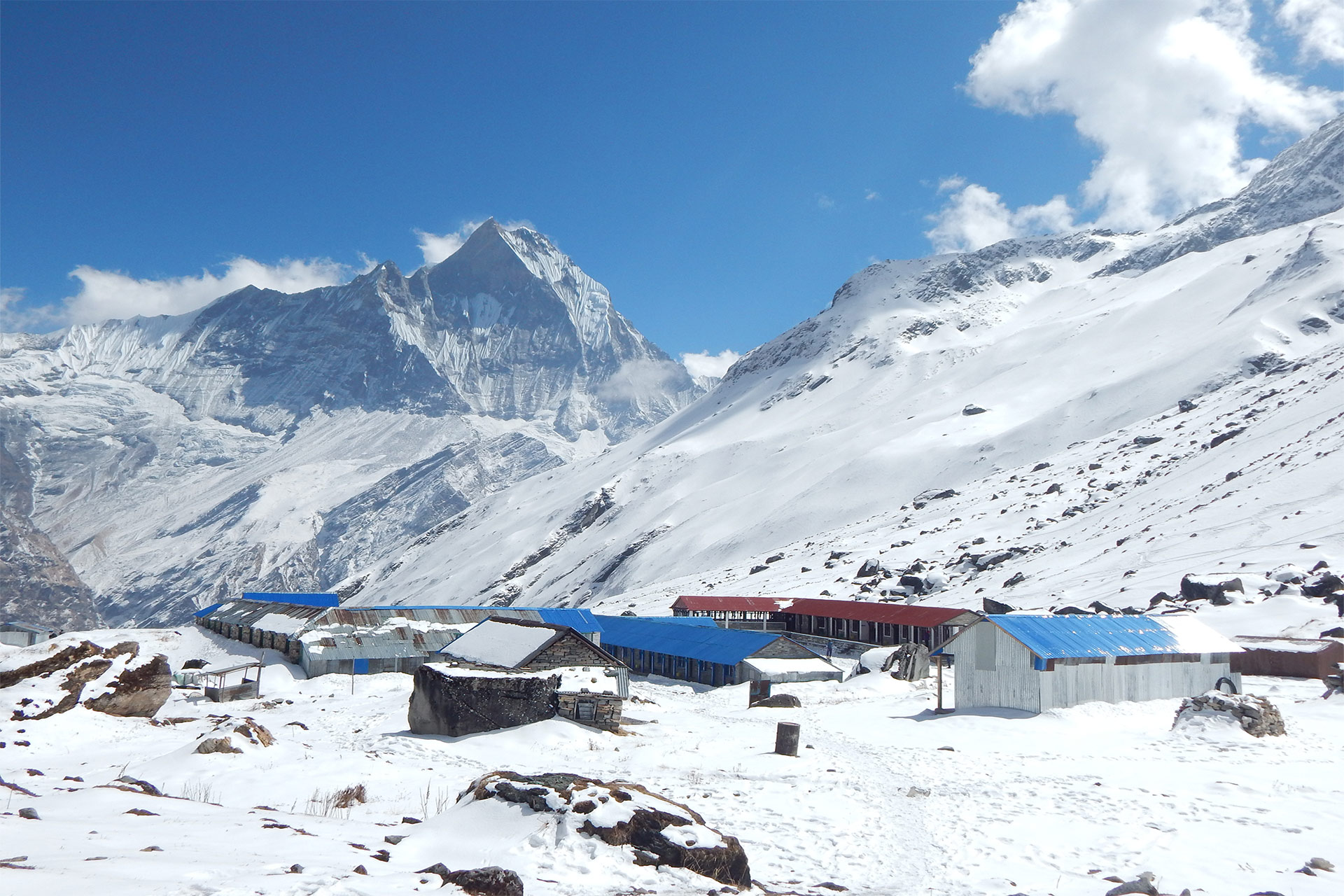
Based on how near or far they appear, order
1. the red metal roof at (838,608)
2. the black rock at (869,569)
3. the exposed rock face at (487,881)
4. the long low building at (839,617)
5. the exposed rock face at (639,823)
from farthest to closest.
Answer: the black rock at (869,569)
the red metal roof at (838,608)
the long low building at (839,617)
the exposed rock face at (639,823)
the exposed rock face at (487,881)

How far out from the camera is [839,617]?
5944 centimetres

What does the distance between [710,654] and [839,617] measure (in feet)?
48.1

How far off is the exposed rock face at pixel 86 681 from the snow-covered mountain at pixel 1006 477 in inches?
1905

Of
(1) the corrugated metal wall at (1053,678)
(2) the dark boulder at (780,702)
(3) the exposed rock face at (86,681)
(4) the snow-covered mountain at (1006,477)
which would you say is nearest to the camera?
(3) the exposed rock face at (86,681)

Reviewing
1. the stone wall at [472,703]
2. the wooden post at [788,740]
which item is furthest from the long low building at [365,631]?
the wooden post at [788,740]

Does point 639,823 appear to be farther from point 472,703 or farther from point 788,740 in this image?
point 472,703

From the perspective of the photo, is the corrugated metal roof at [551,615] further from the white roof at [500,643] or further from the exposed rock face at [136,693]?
the exposed rock face at [136,693]

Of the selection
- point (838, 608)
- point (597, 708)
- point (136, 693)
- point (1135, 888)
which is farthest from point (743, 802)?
point (838, 608)

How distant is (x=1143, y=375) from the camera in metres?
126

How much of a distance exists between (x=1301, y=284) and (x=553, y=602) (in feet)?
428

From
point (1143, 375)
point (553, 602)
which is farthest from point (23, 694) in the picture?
point (1143, 375)

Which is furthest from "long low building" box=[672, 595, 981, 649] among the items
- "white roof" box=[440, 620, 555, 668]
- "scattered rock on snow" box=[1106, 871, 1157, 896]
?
"scattered rock on snow" box=[1106, 871, 1157, 896]

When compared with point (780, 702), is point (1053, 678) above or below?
above

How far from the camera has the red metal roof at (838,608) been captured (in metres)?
51.6
